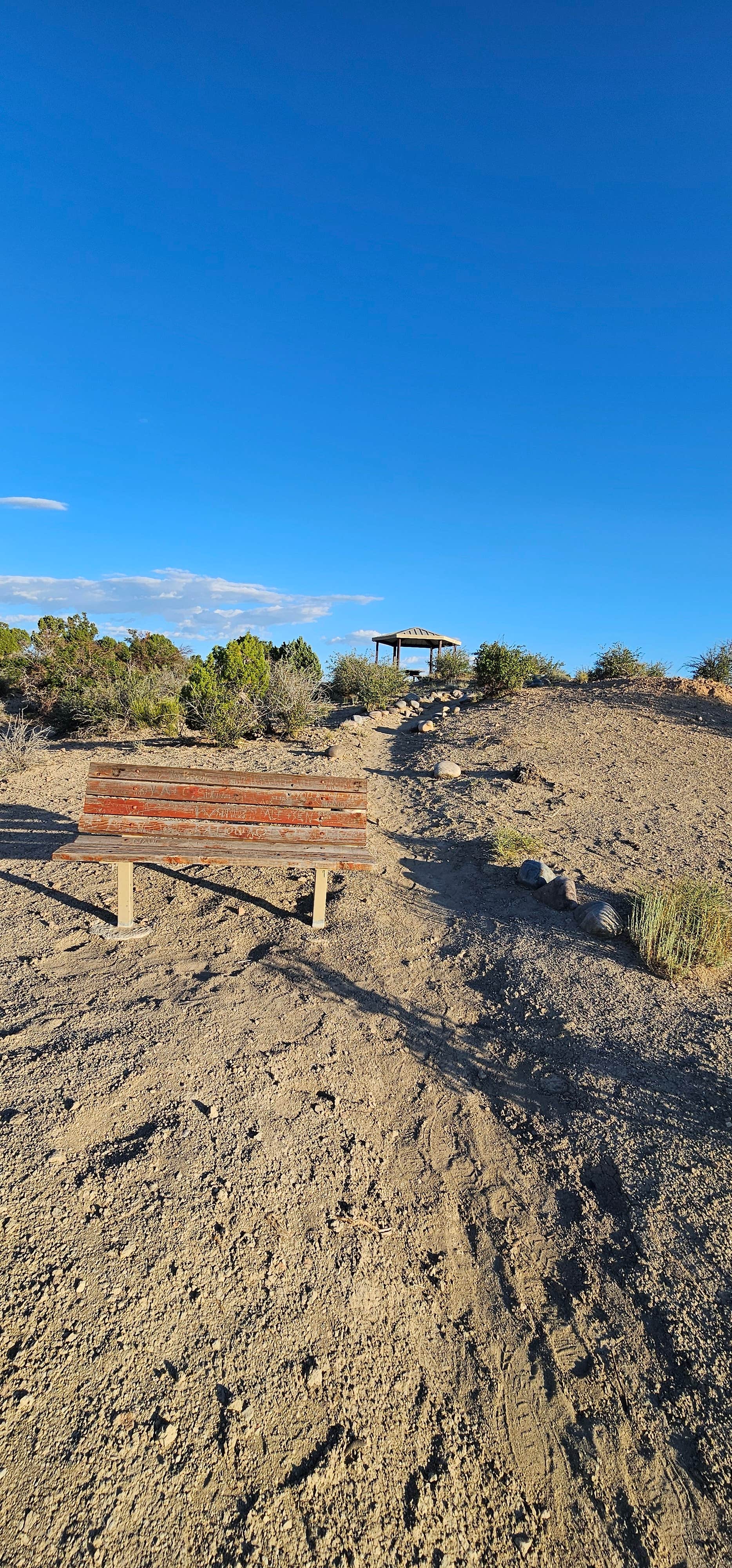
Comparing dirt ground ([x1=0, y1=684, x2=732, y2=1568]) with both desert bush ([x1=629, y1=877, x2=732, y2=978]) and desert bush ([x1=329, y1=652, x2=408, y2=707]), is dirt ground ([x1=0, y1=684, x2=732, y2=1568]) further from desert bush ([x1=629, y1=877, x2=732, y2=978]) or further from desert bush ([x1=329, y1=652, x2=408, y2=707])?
desert bush ([x1=329, y1=652, x2=408, y2=707])

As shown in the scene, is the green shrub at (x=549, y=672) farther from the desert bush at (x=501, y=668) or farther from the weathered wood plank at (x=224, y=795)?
the weathered wood plank at (x=224, y=795)

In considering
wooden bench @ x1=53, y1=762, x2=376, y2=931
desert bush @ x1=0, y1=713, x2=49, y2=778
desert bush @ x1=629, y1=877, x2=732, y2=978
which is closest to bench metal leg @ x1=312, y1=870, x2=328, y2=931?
wooden bench @ x1=53, y1=762, x2=376, y2=931

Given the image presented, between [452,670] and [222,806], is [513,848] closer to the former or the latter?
[222,806]

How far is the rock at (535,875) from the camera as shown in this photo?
17.1 ft

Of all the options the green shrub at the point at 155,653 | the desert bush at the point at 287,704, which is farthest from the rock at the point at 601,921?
the green shrub at the point at 155,653

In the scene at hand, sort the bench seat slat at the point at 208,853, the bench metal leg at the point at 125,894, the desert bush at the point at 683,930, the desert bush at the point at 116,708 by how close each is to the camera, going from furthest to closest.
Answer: the desert bush at the point at 116,708 → the bench metal leg at the point at 125,894 → the bench seat slat at the point at 208,853 → the desert bush at the point at 683,930

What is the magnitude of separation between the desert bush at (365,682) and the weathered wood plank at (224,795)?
9209 millimetres

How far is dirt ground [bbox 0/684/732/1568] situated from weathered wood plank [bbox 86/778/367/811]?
0.93 m

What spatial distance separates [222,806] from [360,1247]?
3.02 m

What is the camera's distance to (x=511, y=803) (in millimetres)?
7203

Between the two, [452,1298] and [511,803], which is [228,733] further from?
[452,1298]

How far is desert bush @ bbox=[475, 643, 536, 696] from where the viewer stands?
12.9m

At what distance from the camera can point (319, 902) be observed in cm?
471

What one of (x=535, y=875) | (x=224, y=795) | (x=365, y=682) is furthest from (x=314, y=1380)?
(x=365, y=682)
